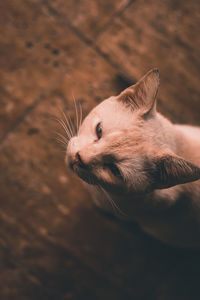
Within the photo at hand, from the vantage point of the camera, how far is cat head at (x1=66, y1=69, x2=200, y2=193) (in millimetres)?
919

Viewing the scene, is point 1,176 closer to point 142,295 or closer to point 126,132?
point 126,132

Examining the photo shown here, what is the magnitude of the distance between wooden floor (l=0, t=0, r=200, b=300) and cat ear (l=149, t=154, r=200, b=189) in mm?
890

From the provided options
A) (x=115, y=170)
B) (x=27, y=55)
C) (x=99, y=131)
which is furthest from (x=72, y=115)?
(x=115, y=170)

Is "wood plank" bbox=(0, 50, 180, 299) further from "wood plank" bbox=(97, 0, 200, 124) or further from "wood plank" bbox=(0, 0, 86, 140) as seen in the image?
"wood plank" bbox=(97, 0, 200, 124)

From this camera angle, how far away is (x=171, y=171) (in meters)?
0.86

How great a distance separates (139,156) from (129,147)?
6cm

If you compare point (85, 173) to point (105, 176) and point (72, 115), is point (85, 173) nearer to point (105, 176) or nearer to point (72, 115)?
point (105, 176)

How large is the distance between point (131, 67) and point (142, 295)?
1.70 meters

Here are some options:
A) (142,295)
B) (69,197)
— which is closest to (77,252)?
(69,197)

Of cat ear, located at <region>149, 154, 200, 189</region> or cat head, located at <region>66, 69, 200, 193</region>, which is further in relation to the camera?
cat head, located at <region>66, 69, 200, 193</region>

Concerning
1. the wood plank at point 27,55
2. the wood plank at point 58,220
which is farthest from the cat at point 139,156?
the wood plank at point 27,55

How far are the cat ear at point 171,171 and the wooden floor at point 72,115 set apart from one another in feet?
2.92

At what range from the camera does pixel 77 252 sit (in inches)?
66.1

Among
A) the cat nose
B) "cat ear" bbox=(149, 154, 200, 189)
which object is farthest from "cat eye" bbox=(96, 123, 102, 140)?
"cat ear" bbox=(149, 154, 200, 189)
